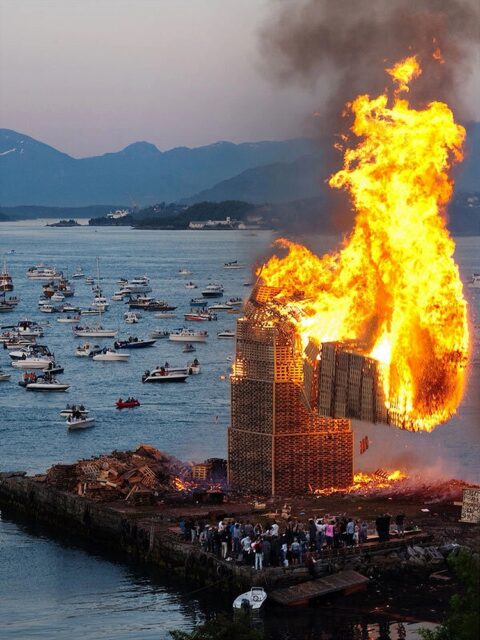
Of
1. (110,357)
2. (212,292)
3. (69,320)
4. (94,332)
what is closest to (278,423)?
(110,357)

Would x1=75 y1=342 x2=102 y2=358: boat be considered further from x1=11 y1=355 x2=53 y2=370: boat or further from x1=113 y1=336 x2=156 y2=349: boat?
x1=11 y1=355 x2=53 y2=370: boat

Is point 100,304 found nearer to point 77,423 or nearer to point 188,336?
point 188,336

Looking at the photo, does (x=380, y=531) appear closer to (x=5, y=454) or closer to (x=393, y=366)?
(x=393, y=366)

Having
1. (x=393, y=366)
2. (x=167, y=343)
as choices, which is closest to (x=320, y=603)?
(x=393, y=366)

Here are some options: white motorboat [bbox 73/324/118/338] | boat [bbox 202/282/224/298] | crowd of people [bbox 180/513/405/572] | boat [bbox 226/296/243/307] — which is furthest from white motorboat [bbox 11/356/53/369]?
crowd of people [bbox 180/513/405/572]

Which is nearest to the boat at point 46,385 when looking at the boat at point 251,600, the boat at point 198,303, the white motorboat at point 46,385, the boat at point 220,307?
the white motorboat at point 46,385

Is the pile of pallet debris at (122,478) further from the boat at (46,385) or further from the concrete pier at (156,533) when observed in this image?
the boat at (46,385)
